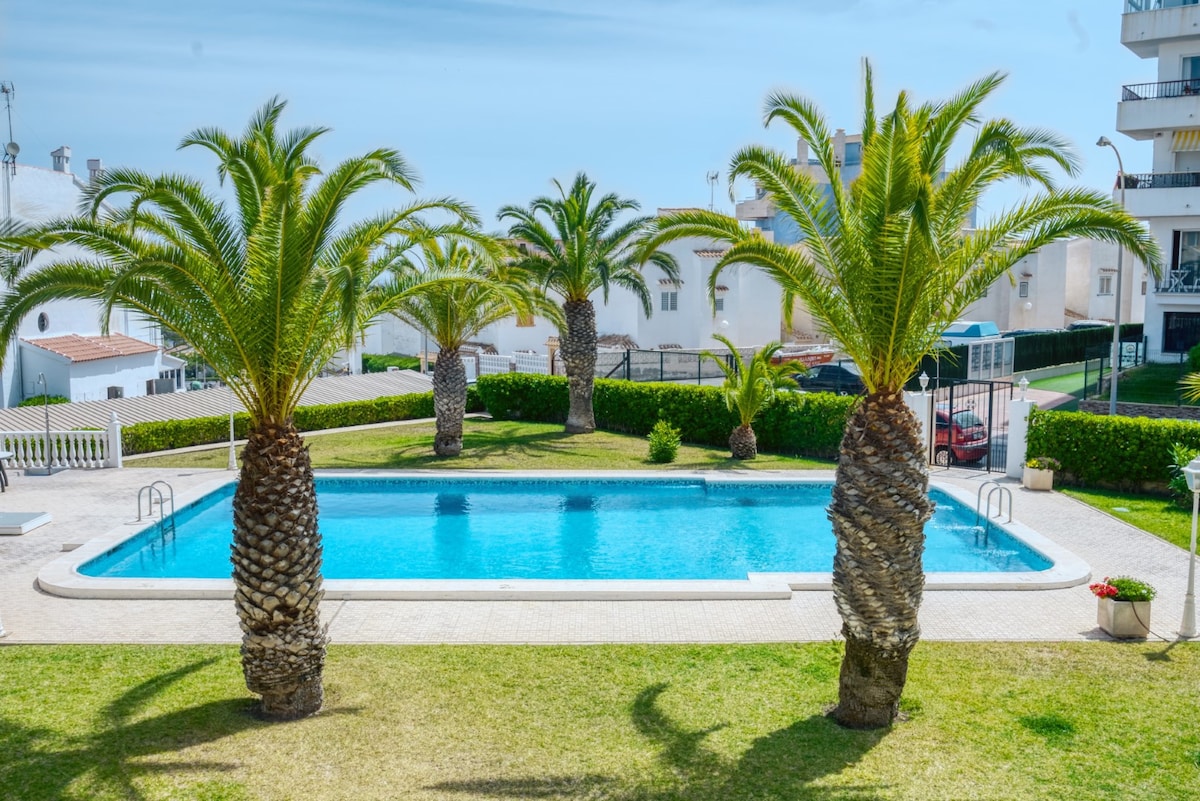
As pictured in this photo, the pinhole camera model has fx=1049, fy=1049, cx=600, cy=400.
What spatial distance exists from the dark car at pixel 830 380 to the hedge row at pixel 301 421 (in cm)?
985

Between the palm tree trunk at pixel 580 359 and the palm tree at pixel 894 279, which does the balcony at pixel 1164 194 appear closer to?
the palm tree trunk at pixel 580 359

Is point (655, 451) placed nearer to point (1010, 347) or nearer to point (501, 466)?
point (501, 466)

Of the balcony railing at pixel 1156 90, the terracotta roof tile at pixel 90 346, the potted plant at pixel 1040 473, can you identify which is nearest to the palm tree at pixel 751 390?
the potted plant at pixel 1040 473

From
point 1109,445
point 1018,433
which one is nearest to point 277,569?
point 1018,433

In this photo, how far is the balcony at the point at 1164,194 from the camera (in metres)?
33.0

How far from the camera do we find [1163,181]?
33.8 meters

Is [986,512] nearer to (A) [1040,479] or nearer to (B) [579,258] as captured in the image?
(A) [1040,479]

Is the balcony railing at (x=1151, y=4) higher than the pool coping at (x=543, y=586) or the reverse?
higher

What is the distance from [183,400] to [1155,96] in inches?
1248

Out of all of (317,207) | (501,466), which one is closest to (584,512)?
(501,466)

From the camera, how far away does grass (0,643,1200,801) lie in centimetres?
816

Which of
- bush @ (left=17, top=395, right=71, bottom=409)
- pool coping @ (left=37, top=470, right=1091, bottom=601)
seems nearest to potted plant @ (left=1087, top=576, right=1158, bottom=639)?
pool coping @ (left=37, top=470, right=1091, bottom=601)

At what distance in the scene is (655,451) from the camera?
23.2m

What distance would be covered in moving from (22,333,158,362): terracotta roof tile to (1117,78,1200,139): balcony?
32.7 meters
